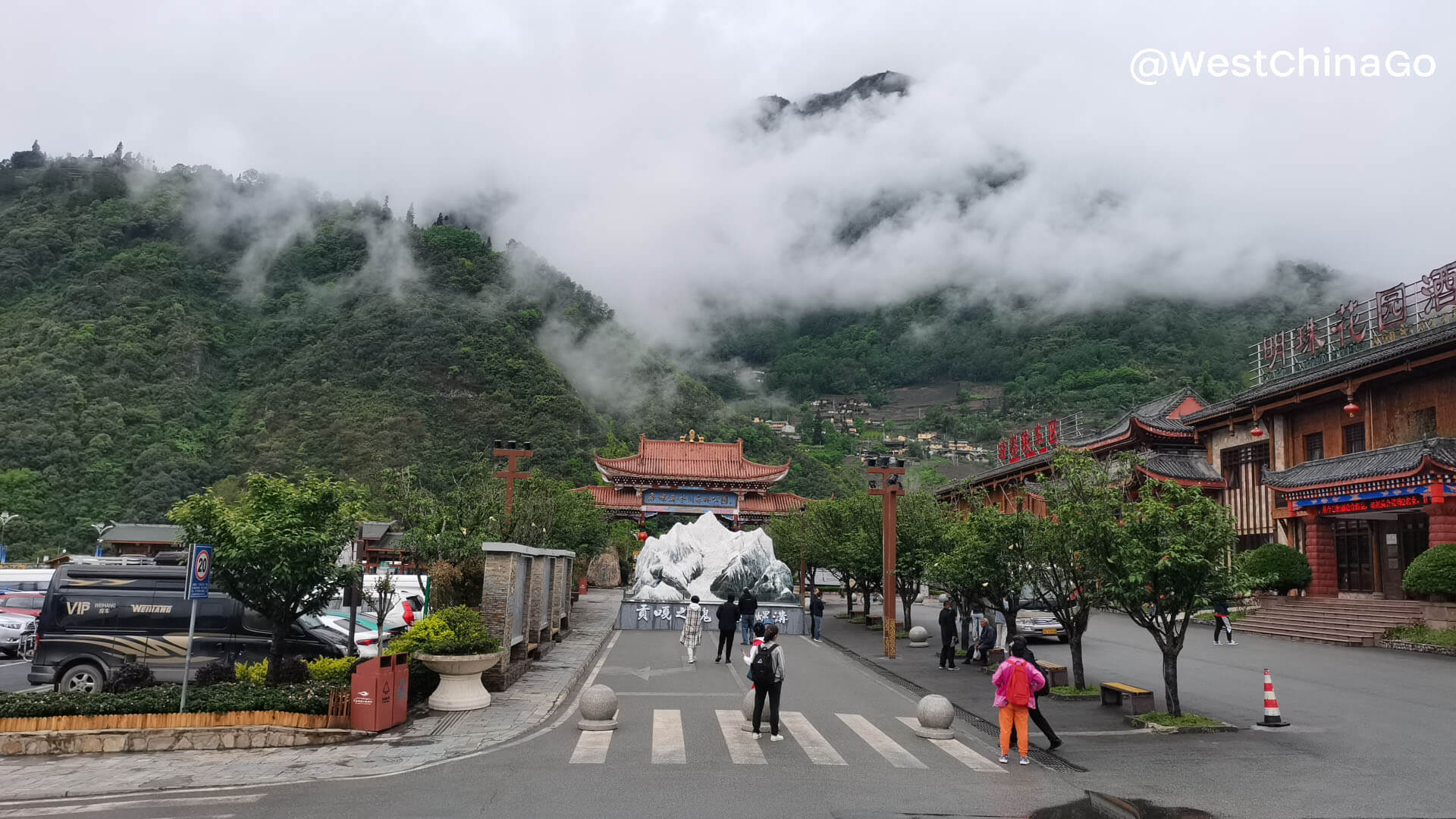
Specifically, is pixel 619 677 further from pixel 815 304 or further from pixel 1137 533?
pixel 815 304

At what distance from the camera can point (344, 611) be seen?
2656cm

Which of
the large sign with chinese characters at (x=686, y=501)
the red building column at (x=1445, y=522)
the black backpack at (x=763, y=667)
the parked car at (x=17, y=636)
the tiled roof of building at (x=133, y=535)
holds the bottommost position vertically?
the parked car at (x=17, y=636)

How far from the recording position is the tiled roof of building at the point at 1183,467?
3700cm

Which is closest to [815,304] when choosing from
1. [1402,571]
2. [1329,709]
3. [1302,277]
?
[1302,277]

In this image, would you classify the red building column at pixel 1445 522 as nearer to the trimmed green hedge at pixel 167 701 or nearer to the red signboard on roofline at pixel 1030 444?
the red signboard on roofline at pixel 1030 444

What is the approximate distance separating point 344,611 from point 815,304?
550 ft

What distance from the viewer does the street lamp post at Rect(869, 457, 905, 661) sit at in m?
21.6

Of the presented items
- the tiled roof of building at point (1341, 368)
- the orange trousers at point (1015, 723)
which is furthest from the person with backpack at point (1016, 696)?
the tiled roof of building at point (1341, 368)

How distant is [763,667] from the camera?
1149 centimetres

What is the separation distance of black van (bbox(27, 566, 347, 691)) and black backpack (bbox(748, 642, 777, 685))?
24.2ft

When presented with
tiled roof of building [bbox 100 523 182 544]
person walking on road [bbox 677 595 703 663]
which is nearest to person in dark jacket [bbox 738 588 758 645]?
person walking on road [bbox 677 595 703 663]

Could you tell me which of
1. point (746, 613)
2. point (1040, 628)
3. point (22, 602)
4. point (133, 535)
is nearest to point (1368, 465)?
point (1040, 628)

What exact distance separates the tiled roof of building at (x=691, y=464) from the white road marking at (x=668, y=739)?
121 feet

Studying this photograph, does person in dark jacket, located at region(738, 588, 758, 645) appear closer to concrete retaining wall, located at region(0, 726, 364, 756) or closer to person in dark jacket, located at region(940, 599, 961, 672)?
person in dark jacket, located at region(940, 599, 961, 672)
